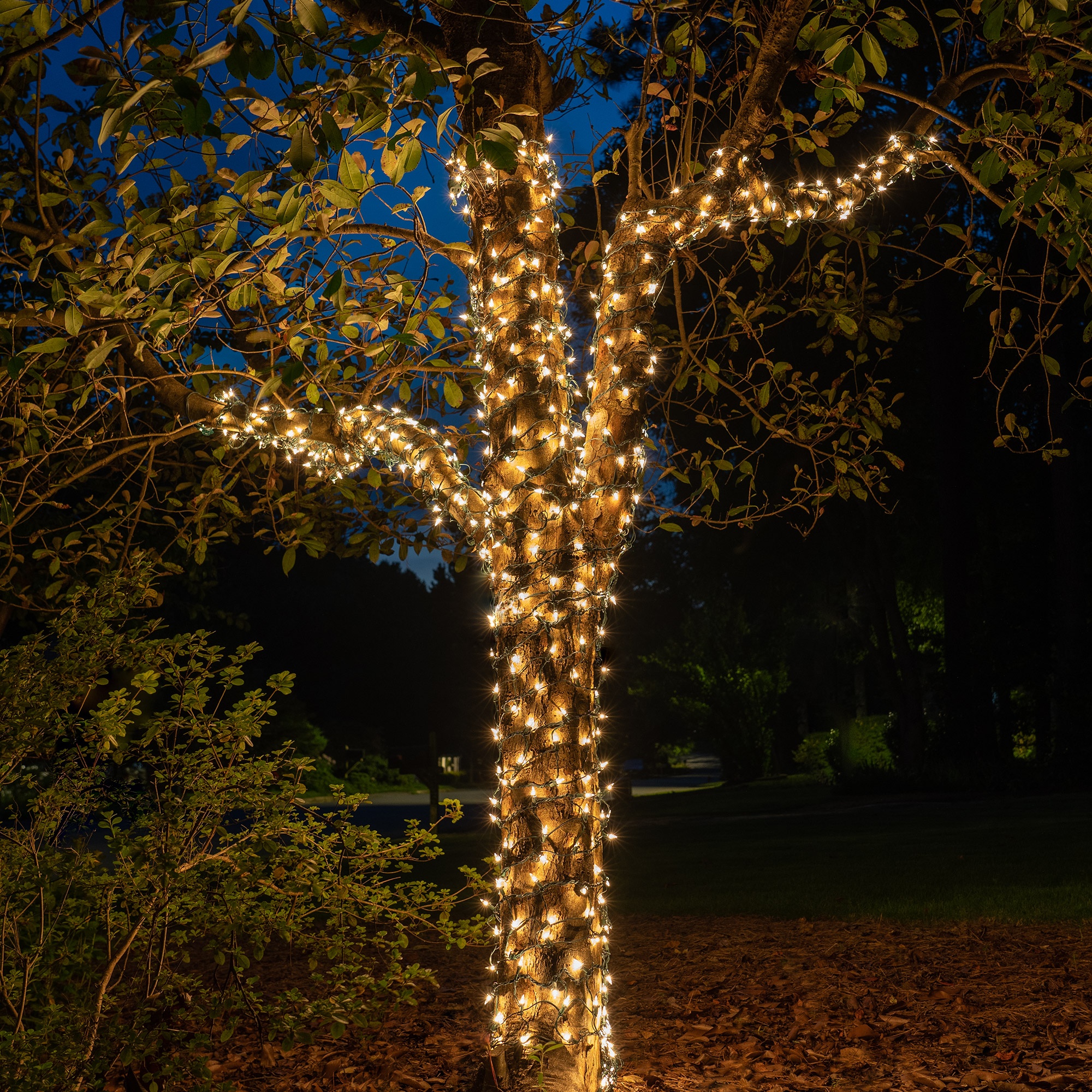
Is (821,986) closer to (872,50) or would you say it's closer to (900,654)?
(872,50)

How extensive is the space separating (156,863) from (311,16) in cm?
288

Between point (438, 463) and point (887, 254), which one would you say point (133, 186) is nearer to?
point (438, 463)

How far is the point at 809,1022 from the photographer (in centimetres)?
447

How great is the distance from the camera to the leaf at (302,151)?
2.03 meters

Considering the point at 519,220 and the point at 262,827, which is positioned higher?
the point at 519,220

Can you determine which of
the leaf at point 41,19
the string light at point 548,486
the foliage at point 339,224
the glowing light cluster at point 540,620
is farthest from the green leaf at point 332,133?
the string light at point 548,486

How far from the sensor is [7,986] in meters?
3.47

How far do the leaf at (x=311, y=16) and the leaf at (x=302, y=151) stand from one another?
0.23 meters

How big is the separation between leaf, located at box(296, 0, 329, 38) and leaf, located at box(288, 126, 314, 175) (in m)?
0.23

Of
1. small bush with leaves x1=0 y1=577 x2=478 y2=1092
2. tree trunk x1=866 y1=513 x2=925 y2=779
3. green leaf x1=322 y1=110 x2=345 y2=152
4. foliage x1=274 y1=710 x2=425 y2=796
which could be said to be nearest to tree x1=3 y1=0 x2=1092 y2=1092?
green leaf x1=322 y1=110 x2=345 y2=152

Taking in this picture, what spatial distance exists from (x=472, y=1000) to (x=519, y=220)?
4.05 m

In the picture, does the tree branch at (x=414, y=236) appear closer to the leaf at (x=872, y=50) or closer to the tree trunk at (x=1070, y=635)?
the leaf at (x=872, y=50)

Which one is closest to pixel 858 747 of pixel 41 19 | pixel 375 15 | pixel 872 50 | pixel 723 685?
pixel 723 685

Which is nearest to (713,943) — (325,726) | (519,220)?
(519,220)
